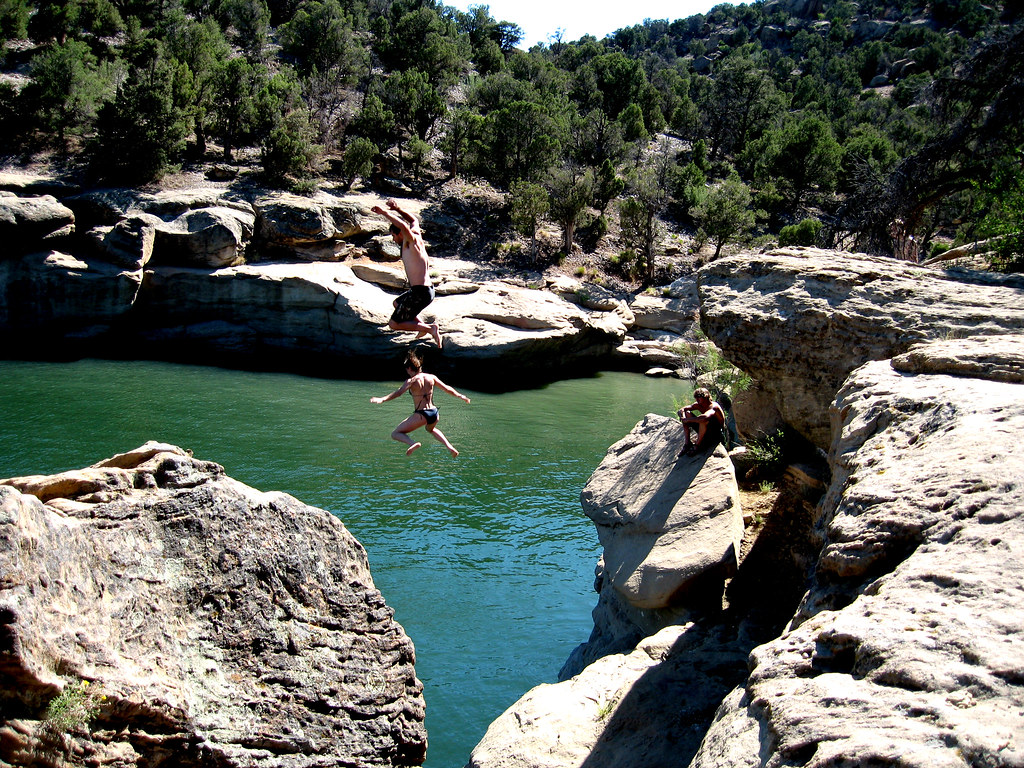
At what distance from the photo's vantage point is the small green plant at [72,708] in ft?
19.7

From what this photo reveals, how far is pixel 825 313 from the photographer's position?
9594 millimetres

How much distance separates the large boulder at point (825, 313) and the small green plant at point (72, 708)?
8216 millimetres

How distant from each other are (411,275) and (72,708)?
18.7 feet

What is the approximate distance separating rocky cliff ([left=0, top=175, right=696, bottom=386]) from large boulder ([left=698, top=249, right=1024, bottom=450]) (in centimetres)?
2362

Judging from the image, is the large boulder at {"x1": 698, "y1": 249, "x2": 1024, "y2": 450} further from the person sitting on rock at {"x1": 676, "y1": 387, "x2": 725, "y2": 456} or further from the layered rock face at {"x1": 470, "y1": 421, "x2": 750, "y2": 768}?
the layered rock face at {"x1": 470, "y1": 421, "x2": 750, "y2": 768}

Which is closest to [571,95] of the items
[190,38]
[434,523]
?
[190,38]

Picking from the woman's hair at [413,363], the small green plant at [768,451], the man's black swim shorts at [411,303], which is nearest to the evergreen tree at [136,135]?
the woman's hair at [413,363]

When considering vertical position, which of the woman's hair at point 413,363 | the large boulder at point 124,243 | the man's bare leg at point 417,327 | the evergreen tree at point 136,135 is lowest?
the woman's hair at point 413,363

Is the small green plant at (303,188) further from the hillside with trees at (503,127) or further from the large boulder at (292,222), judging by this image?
the large boulder at (292,222)

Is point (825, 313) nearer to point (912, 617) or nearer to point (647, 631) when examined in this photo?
point (647, 631)

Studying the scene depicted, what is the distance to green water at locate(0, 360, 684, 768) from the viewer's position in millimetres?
13078

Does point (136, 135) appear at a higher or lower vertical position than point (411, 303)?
higher

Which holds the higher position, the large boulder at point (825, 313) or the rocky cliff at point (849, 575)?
the large boulder at point (825, 313)

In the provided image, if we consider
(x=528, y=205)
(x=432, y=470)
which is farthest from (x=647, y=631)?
(x=528, y=205)
